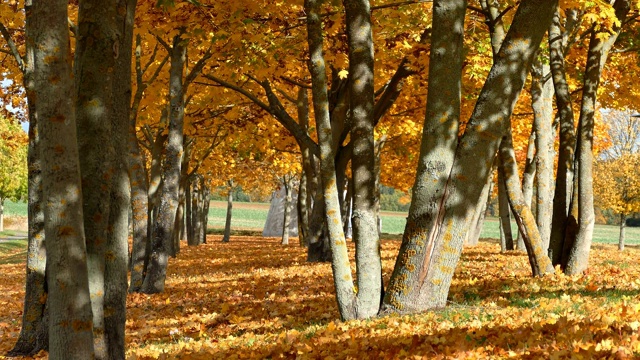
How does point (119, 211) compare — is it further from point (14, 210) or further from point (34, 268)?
point (14, 210)

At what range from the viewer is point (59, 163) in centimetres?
432

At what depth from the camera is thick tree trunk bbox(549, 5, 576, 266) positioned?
460 inches

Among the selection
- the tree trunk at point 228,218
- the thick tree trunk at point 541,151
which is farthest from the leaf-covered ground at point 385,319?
the tree trunk at point 228,218

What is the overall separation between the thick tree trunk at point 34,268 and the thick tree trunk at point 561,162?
8.22 m

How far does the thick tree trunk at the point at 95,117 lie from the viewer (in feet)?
17.1

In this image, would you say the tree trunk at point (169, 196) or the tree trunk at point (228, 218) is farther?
the tree trunk at point (228, 218)

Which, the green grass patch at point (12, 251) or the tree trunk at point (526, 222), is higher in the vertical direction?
the tree trunk at point (526, 222)

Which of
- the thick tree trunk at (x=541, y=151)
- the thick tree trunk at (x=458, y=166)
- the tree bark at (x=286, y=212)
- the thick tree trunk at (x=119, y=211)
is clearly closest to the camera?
the thick tree trunk at (x=119, y=211)

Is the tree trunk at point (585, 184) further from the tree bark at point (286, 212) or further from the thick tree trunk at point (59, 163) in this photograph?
the tree bark at point (286, 212)

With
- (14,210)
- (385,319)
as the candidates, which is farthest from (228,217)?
(14,210)

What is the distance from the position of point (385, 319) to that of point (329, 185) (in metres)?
1.69

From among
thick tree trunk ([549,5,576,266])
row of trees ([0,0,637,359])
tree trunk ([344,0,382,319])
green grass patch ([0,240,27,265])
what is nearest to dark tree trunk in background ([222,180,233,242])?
green grass patch ([0,240,27,265])

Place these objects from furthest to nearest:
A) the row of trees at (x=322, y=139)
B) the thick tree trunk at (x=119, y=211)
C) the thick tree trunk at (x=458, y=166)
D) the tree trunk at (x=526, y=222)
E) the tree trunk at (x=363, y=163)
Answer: the tree trunk at (x=526, y=222) < the tree trunk at (x=363, y=163) < the thick tree trunk at (x=458, y=166) < the thick tree trunk at (x=119, y=211) < the row of trees at (x=322, y=139)

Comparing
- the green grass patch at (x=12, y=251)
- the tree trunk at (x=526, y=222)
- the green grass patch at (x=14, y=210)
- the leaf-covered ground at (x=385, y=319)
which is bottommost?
the green grass patch at (x=12, y=251)
